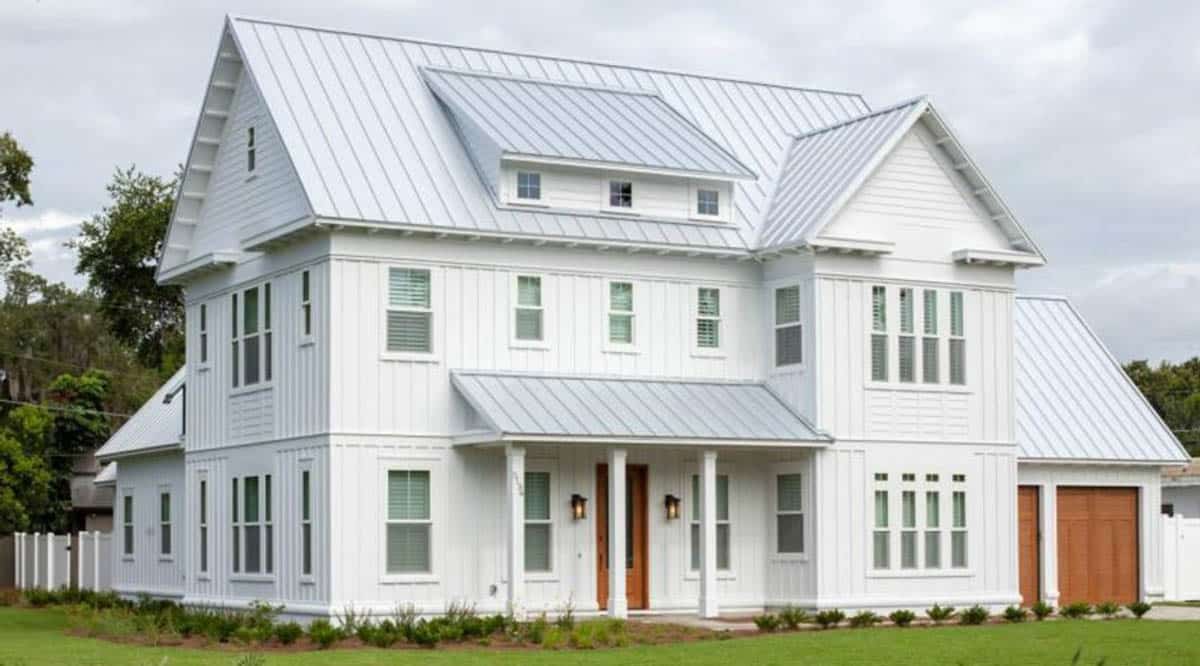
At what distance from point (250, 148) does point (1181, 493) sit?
93.9 feet

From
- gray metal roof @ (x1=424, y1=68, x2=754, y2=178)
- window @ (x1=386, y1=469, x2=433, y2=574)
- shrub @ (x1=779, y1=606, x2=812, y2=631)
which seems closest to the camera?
shrub @ (x1=779, y1=606, x2=812, y2=631)

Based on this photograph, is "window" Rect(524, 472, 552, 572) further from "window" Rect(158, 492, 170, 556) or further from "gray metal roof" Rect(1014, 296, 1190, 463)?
"window" Rect(158, 492, 170, 556)

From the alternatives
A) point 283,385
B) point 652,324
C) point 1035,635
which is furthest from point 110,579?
point 1035,635

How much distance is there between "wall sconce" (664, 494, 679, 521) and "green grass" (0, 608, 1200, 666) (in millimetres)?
5027

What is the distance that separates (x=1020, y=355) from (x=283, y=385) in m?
17.4

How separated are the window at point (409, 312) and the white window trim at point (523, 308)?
1.61 m

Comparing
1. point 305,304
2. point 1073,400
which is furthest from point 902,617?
point 1073,400

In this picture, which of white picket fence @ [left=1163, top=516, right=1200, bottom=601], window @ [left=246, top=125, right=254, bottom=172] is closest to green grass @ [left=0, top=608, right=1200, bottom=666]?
window @ [left=246, top=125, right=254, bottom=172]

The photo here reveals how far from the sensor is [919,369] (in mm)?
37469

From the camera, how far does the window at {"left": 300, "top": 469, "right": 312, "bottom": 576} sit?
111ft

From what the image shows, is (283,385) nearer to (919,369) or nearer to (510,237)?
(510,237)

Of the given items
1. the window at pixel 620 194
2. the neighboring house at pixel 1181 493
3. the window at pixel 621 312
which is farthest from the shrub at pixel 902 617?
the neighboring house at pixel 1181 493

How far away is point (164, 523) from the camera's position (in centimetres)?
Answer: 4334

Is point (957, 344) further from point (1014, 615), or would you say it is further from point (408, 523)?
point (408, 523)
